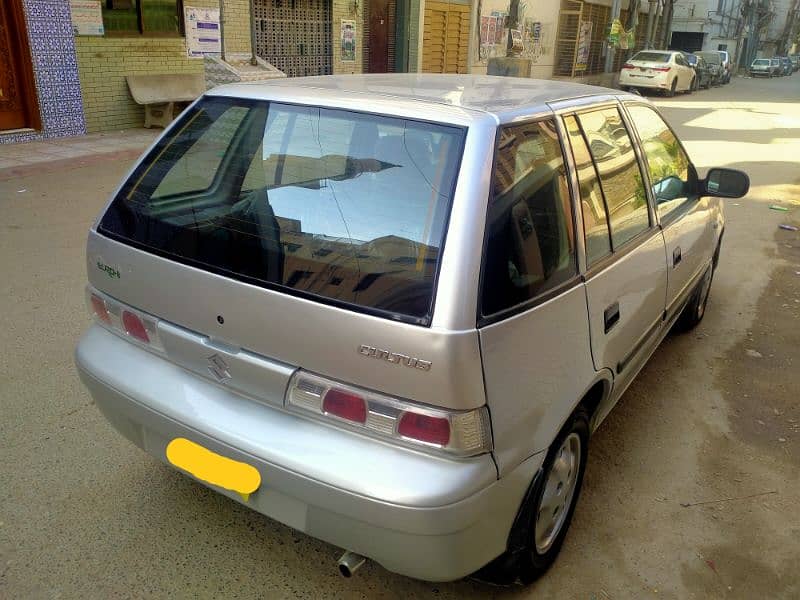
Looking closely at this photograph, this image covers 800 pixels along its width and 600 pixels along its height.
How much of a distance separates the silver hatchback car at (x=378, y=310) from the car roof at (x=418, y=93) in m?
0.02

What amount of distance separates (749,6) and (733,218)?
173 feet

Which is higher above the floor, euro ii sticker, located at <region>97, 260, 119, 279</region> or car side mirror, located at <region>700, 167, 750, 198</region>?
car side mirror, located at <region>700, 167, 750, 198</region>

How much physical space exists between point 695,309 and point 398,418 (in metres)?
3.51

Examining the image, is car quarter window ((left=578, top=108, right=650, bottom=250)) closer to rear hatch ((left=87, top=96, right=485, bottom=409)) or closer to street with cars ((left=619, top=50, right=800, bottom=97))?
rear hatch ((left=87, top=96, right=485, bottom=409))

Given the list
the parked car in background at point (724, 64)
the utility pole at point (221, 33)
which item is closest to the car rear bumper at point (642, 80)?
the parked car in background at point (724, 64)

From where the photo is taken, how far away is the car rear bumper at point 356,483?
73.2 inches

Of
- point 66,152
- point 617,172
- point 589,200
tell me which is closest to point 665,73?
point 66,152

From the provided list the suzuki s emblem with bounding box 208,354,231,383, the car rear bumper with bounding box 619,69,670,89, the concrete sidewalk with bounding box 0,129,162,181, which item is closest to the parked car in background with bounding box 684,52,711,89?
the car rear bumper with bounding box 619,69,670,89

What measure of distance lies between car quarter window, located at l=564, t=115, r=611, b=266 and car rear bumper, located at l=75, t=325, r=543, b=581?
2.82 feet

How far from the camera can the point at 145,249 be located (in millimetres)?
2398

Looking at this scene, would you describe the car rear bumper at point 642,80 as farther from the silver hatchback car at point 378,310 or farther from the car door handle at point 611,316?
the car door handle at point 611,316

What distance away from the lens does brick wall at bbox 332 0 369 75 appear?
50.6ft

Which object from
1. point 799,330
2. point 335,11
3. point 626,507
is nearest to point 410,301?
point 626,507

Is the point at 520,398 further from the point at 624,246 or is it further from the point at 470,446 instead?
the point at 624,246
